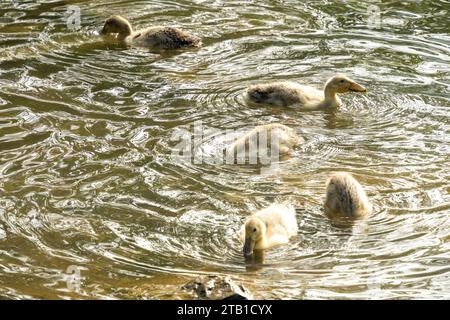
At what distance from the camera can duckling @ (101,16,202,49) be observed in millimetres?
10836

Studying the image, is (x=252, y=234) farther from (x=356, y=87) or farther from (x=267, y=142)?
(x=356, y=87)

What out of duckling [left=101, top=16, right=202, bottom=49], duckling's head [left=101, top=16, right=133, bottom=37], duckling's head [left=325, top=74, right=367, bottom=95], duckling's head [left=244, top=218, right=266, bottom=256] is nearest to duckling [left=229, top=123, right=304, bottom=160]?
duckling's head [left=325, top=74, right=367, bottom=95]

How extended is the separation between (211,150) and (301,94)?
1.38 m

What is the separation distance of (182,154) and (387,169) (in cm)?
160

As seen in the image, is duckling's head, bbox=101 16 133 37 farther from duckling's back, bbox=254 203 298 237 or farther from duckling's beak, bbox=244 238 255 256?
duckling's beak, bbox=244 238 255 256

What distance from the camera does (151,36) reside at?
1094 centimetres

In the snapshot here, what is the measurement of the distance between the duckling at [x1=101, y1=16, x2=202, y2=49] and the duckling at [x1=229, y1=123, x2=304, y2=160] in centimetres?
267

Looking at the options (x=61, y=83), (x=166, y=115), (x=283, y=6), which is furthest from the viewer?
(x=283, y=6)

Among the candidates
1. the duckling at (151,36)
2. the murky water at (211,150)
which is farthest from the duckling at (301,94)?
the duckling at (151,36)

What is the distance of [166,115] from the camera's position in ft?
30.0

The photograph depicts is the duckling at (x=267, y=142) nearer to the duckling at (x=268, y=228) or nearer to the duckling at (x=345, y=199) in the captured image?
the duckling at (x=345, y=199)
